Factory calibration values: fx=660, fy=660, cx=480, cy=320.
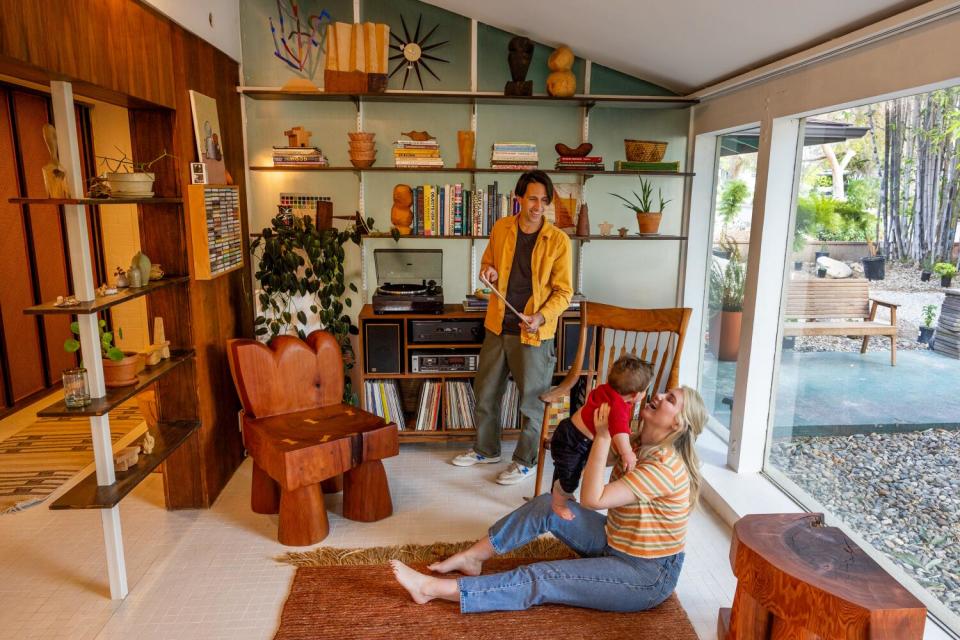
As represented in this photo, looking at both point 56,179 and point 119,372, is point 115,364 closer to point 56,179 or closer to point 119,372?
point 119,372

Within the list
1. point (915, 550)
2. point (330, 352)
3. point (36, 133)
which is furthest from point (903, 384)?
point (36, 133)

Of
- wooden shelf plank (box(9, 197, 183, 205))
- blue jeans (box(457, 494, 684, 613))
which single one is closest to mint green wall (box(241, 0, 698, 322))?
wooden shelf plank (box(9, 197, 183, 205))

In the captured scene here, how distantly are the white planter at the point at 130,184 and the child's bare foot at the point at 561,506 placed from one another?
2.02m

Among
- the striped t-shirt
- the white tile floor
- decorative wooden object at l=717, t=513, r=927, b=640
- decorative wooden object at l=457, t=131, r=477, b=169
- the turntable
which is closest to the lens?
decorative wooden object at l=717, t=513, r=927, b=640

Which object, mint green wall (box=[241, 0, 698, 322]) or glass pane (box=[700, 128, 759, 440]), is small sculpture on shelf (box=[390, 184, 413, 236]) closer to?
mint green wall (box=[241, 0, 698, 322])

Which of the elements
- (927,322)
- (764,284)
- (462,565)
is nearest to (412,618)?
(462,565)

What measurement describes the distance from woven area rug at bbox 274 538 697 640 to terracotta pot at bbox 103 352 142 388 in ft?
3.37

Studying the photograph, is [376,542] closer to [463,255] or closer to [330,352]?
[330,352]

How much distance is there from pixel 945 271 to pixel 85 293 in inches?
114

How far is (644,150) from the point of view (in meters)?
3.87

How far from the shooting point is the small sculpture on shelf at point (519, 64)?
370 centimetres

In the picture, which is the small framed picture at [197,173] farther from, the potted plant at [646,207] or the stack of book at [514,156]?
the potted plant at [646,207]

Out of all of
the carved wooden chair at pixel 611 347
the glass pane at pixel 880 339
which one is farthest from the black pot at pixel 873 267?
the carved wooden chair at pixel 611 347

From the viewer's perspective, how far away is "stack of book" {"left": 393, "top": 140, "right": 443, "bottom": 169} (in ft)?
12.6
